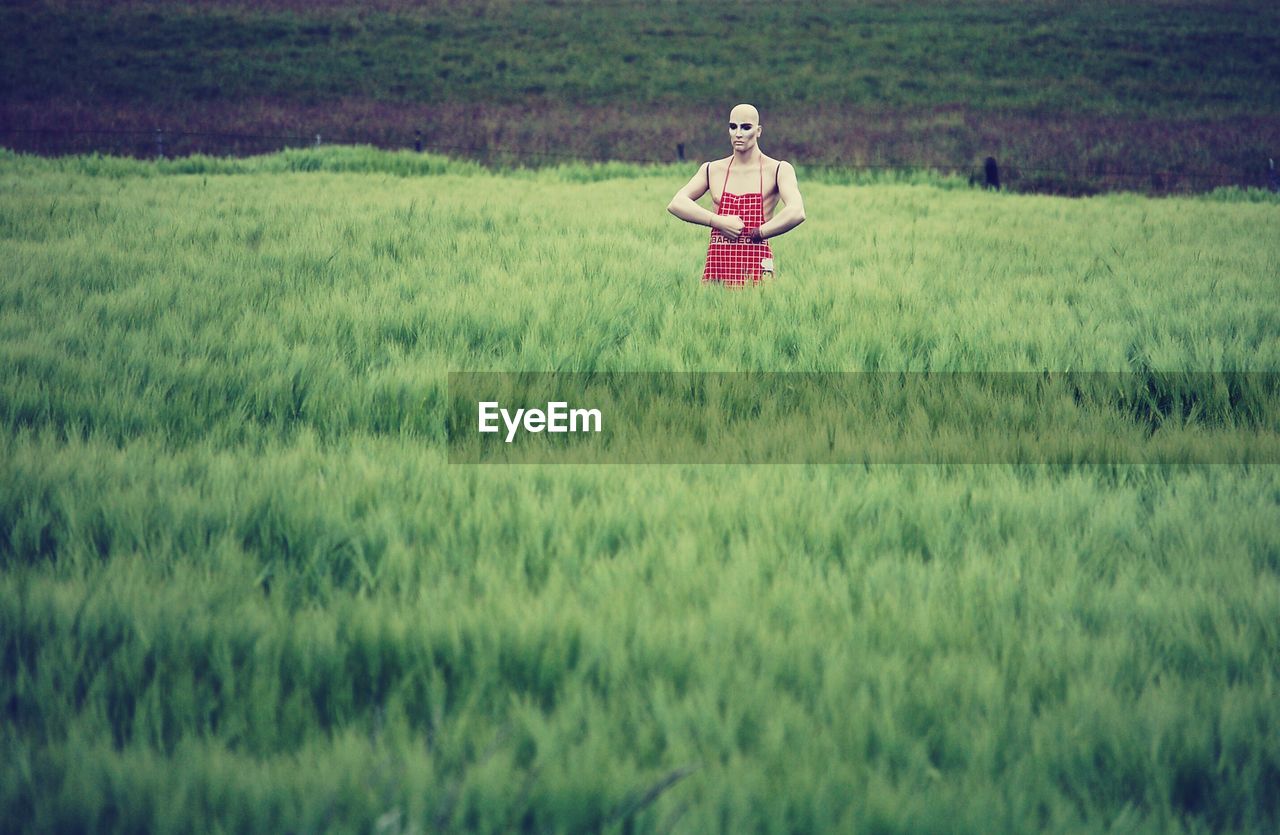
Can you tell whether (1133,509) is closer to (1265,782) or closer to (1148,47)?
(1265,782)

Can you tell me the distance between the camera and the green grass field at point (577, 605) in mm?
1477

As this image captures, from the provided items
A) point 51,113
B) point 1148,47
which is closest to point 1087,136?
point 1148,47

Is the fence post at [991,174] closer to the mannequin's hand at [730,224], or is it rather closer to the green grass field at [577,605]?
the green grass field at [577,605]

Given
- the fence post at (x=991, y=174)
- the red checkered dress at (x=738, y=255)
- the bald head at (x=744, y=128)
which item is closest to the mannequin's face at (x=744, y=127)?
the bald head at (x=744, y=128)

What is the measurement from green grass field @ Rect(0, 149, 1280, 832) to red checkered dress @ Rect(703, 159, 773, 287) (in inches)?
34.4

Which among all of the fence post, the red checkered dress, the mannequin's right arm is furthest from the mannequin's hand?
the fence post

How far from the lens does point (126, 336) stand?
423cm

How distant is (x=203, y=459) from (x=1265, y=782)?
2.94 m
